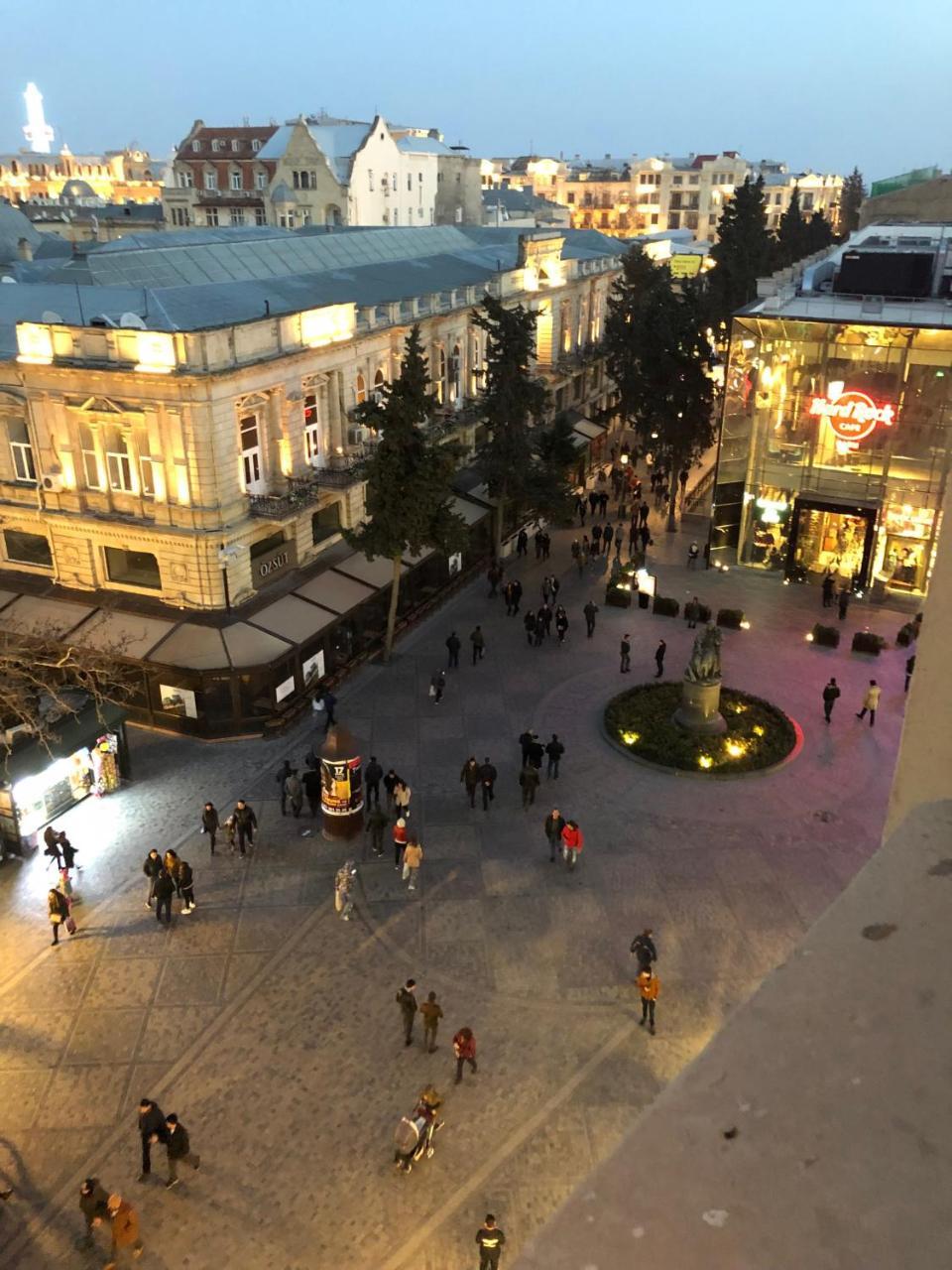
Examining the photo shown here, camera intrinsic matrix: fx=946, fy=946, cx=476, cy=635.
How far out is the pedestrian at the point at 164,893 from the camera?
19578 mm

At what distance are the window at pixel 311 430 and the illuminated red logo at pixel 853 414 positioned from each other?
19882 millimetres

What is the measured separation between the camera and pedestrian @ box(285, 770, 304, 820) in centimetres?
2341

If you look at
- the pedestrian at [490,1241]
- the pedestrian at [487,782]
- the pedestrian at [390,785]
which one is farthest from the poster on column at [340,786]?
the pedestrian at [490,1241]

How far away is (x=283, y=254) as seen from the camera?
4247 centimetres

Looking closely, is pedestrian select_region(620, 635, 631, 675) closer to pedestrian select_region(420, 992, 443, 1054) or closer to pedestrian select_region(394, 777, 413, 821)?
pedestrian select_region(394, 777, 413, 821)

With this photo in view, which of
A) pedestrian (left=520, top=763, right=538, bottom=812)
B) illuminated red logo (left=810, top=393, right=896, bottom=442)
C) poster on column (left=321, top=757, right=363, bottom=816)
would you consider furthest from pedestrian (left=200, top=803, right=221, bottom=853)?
illuminated red logo (left=810, top=393, right=896, bottom=442)

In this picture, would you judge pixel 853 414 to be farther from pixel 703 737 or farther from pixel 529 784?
pixel 529 784

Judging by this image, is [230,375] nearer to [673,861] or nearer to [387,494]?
[387,494]

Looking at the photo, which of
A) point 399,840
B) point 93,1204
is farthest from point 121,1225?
point 399,840

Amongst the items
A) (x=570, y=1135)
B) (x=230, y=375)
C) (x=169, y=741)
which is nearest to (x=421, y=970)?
(x=570, y=1135)

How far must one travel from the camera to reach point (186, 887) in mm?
19953

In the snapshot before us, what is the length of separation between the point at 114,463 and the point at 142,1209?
21.0m

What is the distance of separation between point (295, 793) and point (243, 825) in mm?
1768

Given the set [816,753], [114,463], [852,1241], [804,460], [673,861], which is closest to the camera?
[852,1241]
